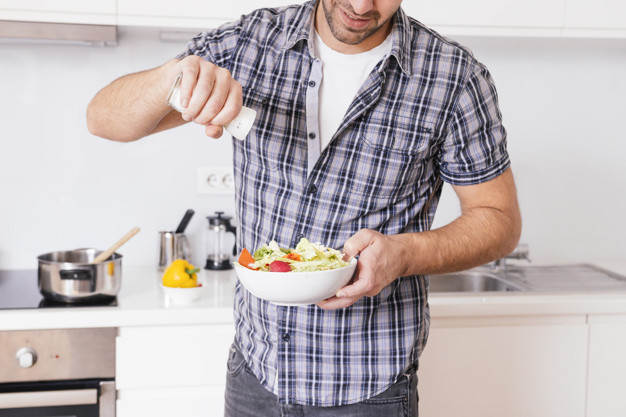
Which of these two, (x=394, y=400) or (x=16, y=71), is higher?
(x=16, y=71)

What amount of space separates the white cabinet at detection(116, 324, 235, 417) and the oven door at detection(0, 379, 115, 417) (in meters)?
0.04

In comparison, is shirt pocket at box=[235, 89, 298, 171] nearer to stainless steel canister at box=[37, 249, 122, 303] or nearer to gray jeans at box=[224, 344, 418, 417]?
gray jeans at box=[224, 344, 418, 417]

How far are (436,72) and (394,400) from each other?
59 cm

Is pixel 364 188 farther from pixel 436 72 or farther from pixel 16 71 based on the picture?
A: pixel 16 71

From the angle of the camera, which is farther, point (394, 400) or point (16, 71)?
point (16, 71)

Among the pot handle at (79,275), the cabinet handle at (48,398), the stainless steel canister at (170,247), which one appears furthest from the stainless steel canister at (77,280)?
the stainless steel canister at (170,247)

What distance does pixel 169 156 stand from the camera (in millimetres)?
2168

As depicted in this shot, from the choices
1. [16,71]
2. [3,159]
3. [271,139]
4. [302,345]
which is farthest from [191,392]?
[16,71]

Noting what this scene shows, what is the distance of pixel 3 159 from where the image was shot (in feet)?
6.82

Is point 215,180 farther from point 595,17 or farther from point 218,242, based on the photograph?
point 595,17

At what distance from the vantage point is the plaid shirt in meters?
1.18

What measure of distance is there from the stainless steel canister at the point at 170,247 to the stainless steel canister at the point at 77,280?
13.7 inches

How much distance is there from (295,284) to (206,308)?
829 mm

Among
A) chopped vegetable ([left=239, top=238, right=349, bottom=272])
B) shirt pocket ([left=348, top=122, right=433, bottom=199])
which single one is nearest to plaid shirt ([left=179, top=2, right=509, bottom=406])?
shirt pocket ([left=348, top=122, right=433, bottom=199])
